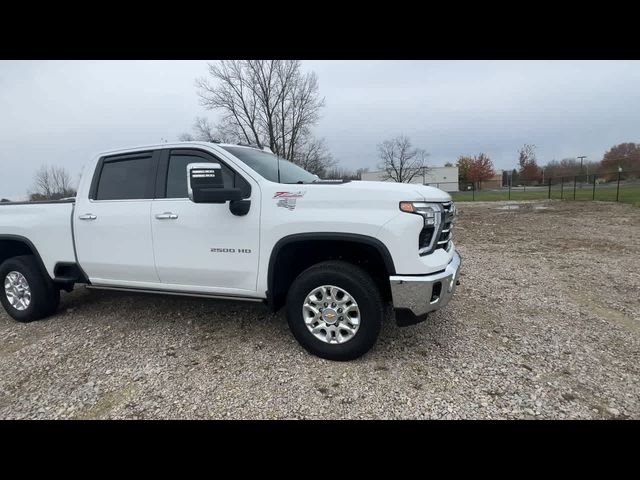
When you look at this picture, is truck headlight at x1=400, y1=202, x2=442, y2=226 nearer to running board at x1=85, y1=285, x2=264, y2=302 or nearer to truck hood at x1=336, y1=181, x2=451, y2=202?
truck hood at x1=336, y1=181, x2=451, y2=202

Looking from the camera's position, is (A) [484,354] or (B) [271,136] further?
(B) [271,136]

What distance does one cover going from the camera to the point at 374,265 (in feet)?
10.9

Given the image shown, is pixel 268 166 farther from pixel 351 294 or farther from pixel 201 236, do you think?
pixel 351 294

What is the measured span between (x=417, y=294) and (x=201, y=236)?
2.02 metres

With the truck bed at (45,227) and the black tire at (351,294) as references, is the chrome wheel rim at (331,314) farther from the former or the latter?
the truck bed at (45,227)

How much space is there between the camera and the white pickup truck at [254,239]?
2896mm

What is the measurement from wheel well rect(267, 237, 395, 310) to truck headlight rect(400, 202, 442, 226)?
46 centimetres

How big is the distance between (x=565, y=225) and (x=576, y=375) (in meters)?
10.5

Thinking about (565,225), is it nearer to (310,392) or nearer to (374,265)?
(374,265)

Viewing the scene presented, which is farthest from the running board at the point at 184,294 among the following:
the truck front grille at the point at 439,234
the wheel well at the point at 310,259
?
the truck front grille at the point at 439,234

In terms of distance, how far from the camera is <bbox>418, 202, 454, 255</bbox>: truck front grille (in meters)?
2.92

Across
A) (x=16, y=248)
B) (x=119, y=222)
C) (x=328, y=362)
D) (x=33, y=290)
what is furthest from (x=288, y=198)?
(x=16, y=248)

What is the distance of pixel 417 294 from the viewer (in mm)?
2846

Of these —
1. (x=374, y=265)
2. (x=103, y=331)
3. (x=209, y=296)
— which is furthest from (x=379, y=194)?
(x=103, y=331)
